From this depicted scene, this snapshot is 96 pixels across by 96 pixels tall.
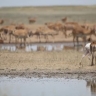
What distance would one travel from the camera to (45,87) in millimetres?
10820

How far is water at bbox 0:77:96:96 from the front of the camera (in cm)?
1012

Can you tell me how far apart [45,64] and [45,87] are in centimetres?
380

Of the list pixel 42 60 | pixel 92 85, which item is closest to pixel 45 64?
pixel 42 60

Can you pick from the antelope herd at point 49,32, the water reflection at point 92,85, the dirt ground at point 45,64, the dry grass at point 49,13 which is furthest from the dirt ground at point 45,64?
the dry grass at point 49,13

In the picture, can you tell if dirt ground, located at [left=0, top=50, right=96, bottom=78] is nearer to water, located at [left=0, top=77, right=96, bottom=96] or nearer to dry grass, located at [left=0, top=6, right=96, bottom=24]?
water, located at [left=0, top=77, right=96, bottom=96]

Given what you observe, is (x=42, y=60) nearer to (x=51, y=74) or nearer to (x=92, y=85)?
(x=51, y=74)

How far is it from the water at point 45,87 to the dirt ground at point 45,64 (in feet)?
2.76

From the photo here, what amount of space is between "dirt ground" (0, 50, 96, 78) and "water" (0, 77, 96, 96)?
2.76 feet

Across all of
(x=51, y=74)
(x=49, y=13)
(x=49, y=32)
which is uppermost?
(x=51, y=74)

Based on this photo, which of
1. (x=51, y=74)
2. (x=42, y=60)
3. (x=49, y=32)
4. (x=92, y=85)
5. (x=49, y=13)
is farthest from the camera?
(x=49, y=13)

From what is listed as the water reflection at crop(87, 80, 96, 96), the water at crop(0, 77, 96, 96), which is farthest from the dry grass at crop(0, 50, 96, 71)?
the water reflection at crop(87, 80, 96, 96)

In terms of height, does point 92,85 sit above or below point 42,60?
above

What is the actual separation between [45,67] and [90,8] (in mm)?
32614

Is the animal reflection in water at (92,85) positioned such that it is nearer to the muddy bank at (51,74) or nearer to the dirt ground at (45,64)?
the muddy bank at (51,74)
